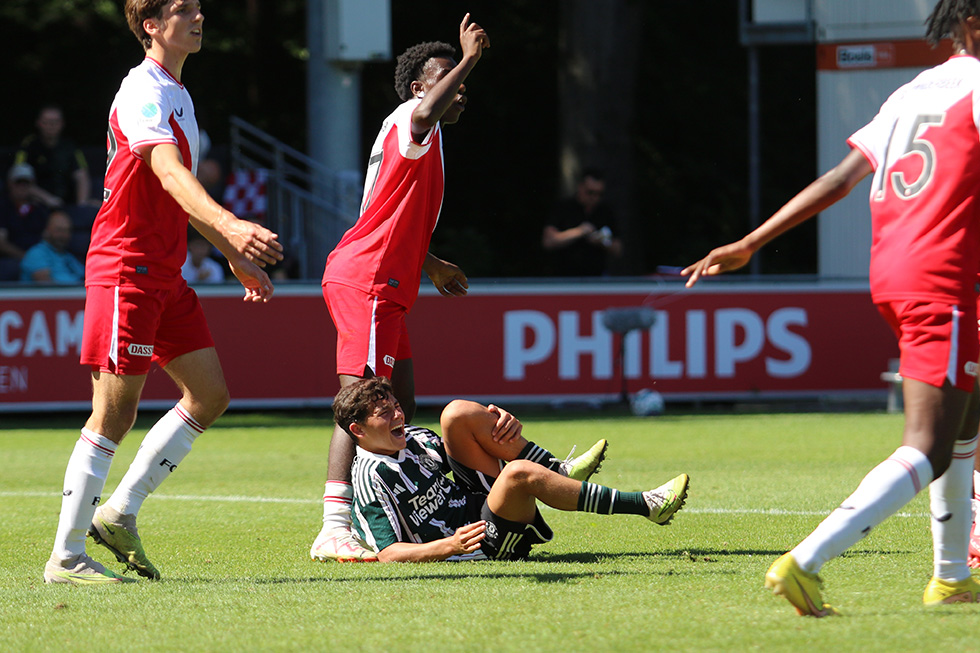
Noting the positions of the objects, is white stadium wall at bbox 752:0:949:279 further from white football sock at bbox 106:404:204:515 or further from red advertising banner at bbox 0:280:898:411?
white football sock at bbox 106:404:204:515

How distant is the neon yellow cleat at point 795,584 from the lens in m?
4.23

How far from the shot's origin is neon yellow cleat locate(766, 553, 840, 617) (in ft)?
13.9

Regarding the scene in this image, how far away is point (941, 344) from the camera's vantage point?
4.32 metres

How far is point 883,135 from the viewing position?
4.53 m

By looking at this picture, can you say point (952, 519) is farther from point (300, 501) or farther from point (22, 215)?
point (22, 215)

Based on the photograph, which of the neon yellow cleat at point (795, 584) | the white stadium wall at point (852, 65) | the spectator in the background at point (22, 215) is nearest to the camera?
the neon yellow cleat at point (795, 584)

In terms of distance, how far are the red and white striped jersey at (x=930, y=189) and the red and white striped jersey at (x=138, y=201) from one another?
2.61m

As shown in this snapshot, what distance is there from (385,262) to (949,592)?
2.92 m

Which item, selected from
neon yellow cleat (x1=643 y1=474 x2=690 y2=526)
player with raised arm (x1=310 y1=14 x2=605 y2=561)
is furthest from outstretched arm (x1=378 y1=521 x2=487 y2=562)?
neon yellow cleat (x1=643 y1=474 x2=690 y2=526)

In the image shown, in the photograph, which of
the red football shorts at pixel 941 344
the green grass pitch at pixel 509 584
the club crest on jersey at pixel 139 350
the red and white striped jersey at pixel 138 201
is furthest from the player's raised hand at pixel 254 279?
the red football shorts at pixel 941 344

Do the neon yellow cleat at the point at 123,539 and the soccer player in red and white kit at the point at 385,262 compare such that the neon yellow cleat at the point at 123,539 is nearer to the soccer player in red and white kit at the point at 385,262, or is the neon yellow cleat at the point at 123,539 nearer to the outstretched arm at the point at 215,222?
the soccer player in red and white kit at the point at 385,262

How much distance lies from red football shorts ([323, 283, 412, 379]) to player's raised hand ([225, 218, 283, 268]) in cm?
161

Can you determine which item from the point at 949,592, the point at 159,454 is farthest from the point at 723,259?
the point at 159,454

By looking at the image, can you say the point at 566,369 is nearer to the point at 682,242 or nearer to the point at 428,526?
the point at 428,526
